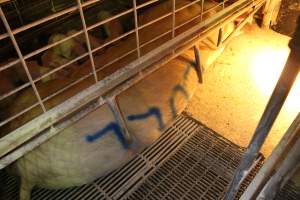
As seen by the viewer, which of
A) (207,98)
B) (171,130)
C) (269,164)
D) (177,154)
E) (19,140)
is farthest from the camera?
(207,98)

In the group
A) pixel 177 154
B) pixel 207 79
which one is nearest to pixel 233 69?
pixel 207 79

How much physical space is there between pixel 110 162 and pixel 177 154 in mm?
626

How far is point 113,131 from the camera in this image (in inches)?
85.7

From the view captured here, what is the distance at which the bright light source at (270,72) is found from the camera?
10.0ft

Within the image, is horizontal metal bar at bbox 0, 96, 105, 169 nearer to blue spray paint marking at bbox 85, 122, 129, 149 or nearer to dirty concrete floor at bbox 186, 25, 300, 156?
blue spray paint marking at bbox 85, 122, 129, 149

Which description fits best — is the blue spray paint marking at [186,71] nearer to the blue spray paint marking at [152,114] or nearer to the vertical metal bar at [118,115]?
the blue spray paint marking at [152,114]

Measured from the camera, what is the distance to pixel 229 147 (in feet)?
8.27

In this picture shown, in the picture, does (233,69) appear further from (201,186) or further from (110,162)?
(110,162)

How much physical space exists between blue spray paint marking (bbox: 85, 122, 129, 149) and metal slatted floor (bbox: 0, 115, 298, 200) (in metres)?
0.27

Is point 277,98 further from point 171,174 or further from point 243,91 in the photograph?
point 243,91

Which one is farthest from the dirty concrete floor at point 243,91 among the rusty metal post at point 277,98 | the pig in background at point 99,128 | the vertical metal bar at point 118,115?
the rusty metal post at point 277,98

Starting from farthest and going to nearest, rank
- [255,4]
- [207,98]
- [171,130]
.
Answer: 1. [255,4]
2. [207,98]
3. [171,130]

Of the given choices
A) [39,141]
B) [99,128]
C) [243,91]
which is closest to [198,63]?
[243,91]

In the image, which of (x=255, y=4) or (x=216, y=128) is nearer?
(x=216, y=128)
